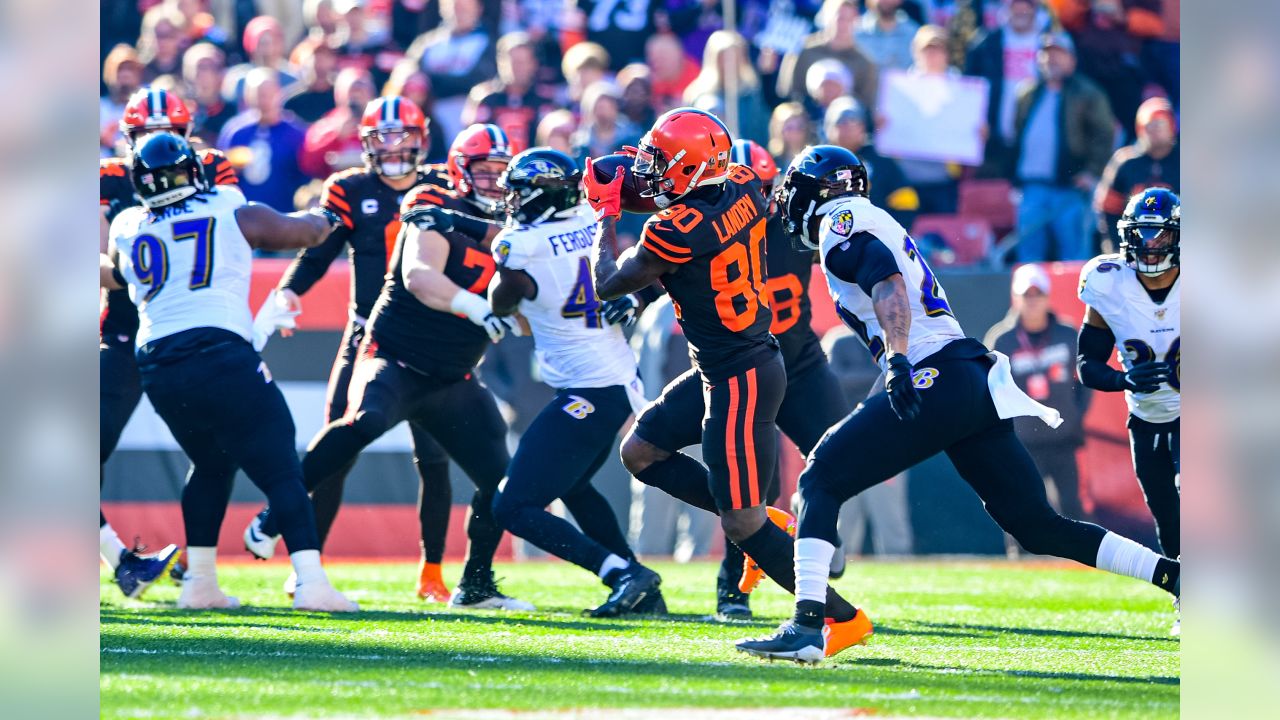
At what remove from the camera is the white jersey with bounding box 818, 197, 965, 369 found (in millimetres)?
5914

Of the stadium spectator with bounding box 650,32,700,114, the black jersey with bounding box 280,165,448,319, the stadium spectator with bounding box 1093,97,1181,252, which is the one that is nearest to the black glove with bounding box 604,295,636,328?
the black jersey with bounding box 280,165,448,319

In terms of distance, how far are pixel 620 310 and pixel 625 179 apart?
52 cm

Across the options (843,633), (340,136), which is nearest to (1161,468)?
(843,633)

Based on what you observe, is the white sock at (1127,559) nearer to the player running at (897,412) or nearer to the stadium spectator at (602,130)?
the player running at (897,412)

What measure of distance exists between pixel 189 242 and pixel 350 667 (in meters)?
2.37

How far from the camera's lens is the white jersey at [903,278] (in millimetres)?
5914

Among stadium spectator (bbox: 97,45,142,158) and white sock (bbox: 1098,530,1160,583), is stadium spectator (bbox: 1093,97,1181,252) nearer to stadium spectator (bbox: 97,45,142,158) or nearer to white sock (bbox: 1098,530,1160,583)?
white sock (bbox: 1098,530,1160,583)

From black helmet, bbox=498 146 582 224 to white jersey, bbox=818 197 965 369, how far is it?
5.49ft

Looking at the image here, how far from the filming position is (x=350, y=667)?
5.62 m

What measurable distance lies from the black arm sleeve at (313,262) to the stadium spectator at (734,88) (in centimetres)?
375

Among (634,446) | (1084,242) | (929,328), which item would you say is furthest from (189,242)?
(1084,242)

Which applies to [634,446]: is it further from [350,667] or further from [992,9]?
[992,9]

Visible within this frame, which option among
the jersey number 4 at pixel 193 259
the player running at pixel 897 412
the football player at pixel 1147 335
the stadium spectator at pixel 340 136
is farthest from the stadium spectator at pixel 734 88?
the player running at pixel 897 412
